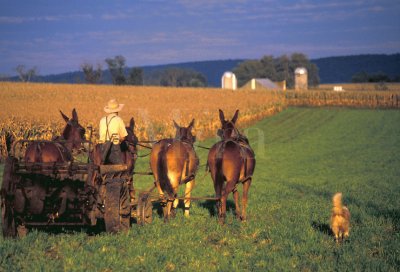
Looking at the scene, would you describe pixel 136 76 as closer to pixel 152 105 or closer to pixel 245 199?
pixel 152 105

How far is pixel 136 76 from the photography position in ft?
452

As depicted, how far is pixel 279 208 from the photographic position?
47.2 feet

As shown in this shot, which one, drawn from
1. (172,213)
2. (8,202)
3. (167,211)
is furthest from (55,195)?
(172,213)

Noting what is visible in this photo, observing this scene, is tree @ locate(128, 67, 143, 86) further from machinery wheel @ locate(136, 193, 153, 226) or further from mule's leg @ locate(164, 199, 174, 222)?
machinery wheel @ locate(136, 193, 153, 226)

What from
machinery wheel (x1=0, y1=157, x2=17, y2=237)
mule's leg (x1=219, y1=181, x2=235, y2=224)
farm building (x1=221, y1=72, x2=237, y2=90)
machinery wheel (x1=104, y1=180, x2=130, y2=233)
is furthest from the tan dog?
farm building (x1=221, y1=72, x2=237, y2=90)

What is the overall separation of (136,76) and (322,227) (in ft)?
420

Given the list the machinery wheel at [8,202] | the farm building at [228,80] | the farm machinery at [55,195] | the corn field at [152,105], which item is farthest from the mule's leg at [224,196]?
the farm building at [228,80]

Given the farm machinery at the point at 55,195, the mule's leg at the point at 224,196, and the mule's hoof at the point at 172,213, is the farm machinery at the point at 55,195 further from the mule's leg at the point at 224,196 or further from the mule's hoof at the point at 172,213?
the mule's hoof at the point at 172,213

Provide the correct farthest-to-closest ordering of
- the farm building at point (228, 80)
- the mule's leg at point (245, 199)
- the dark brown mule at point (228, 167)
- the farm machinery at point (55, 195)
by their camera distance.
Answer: the farm building at point (228, 80) < the mule's leg at point (245, 199) < the dark brown mule at point (228, 167) < the farm machinery at point (55, 195)

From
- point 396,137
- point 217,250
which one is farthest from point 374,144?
point 217,250

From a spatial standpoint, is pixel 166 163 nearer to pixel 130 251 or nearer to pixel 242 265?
pixel 130 251

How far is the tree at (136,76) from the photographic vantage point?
137 metres

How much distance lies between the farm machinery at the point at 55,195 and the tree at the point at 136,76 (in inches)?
5008

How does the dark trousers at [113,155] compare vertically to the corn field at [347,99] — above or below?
below
